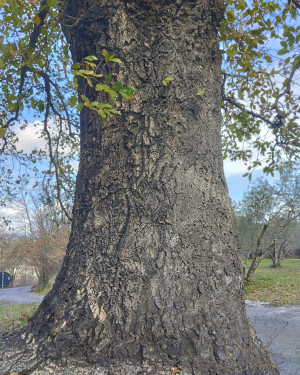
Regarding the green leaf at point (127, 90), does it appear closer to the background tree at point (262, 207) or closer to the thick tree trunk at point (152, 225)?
the thick tree trunk at point (152, 225)

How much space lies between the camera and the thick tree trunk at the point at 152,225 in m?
2.17

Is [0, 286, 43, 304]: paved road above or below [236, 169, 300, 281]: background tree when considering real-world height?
below

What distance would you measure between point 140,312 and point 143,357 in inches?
10.6

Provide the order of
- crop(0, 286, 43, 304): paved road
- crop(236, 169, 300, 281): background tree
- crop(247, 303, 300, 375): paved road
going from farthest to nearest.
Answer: crop(236, 169, 300, 281): background tree < crop(0, 286, 43, 304): paved road < crop(247, 303, 300, 375): paved road

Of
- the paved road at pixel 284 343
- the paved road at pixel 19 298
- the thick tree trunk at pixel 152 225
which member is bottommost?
the paved road at pixel 19 298

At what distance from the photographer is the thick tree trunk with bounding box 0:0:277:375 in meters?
2.17

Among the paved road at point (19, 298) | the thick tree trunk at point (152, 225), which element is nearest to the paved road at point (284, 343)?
the thick tree trunk at point (152, 225)

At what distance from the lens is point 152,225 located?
2393 mm

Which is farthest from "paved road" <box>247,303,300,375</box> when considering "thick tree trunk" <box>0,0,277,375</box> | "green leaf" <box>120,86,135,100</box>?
"green leaf" <box>120,86,135,100</box>

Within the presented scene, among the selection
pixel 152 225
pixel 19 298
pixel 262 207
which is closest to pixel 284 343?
pixel 152 225

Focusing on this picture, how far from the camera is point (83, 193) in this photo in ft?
8.82

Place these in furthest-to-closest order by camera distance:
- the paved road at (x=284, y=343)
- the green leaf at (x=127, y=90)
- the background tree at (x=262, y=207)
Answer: the background tree at (x=262, y=207), the paved road at (x=284, y=343), the green leaf at (x=127, y=90)

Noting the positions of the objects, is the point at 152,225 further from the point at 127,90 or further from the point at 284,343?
the point at 284,343

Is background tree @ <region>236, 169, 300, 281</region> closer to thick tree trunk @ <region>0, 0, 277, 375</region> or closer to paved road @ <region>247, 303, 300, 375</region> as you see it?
paved road @ <region>247, 303, 300, 375</region>
